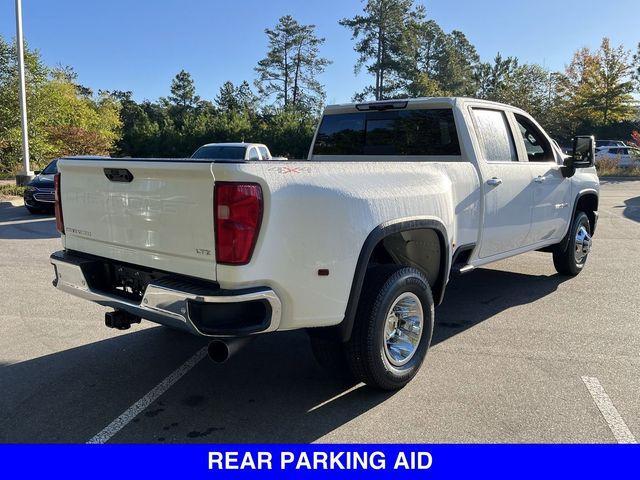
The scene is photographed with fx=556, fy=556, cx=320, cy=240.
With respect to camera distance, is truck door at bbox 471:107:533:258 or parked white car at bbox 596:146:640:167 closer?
truck door at bbox 471:107:533:258

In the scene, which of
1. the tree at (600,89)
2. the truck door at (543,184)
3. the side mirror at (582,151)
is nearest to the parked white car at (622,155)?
the tree at (600,89)

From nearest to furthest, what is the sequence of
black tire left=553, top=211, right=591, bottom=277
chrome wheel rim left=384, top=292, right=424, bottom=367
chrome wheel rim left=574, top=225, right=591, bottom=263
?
1. chrome wheel rim left=384, top=292, right=424, bottom=367
2. black tire left=553, top=211, right=591, bottom=277
3. chrome wheel rim left=574, top=225, right=591, bottom=263

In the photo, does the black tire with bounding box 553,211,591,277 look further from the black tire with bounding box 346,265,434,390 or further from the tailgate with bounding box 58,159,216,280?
the tailgate with bounding box 58,159,216,280

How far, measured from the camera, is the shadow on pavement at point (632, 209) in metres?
13.7

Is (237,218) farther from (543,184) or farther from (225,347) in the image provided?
(543,184)

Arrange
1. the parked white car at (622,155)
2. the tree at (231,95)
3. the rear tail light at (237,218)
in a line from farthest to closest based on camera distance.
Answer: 1. the tree at (231,95)
2. the parked white car at (622,155)
3. the rear tail light at (237,218)

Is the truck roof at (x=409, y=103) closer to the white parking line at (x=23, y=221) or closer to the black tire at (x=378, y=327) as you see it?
the black tire at (x=378, y=327)

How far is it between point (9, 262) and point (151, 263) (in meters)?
5.87

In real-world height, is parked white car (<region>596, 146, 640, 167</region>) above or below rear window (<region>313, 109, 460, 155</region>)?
above

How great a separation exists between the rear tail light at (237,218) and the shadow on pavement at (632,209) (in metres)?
12.7

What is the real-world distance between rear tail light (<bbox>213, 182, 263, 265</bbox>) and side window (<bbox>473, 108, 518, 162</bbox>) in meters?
2.73

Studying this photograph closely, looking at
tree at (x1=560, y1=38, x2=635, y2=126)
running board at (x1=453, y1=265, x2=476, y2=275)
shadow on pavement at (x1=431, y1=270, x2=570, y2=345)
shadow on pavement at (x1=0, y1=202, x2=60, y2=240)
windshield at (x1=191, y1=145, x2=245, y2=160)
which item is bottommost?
shadow on pavement at (x1=431, y1=270, x2=570, y2=345)

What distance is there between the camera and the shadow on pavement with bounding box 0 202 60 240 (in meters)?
10.6

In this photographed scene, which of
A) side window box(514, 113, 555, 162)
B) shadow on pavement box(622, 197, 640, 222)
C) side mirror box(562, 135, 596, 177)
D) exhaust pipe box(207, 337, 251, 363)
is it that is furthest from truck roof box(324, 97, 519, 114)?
shadow on pavement box(622, 197, 640, 222)
